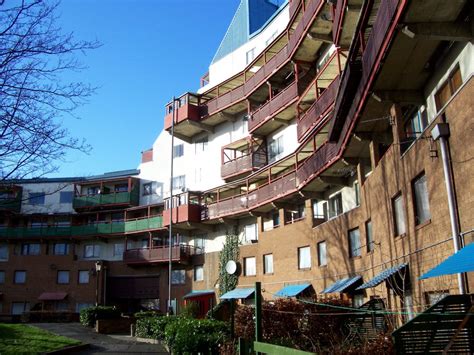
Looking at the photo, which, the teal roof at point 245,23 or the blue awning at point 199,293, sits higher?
the teal roof at point 245,23

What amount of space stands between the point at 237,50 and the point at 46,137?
39.4 meters

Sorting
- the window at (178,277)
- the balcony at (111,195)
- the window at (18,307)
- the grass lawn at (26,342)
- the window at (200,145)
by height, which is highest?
the window at (200,145)

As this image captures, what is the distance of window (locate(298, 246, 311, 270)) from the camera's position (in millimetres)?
30984

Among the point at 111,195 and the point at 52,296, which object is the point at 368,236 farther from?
the point at 52,296

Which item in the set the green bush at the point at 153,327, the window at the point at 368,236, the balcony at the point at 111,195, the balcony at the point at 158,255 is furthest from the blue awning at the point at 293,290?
the balcony at the point at 111,195

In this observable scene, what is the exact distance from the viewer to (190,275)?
1837 inches

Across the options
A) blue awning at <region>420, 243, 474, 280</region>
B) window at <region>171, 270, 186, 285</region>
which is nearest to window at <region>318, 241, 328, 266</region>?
blue awning at <region>420, 243, 474, 280</region>

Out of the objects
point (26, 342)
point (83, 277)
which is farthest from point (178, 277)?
point (26, 342)

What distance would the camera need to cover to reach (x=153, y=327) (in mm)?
26094

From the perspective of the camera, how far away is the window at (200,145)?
48281mm

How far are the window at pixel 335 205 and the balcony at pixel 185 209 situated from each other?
16.6m

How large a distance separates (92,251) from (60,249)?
364 centimetres

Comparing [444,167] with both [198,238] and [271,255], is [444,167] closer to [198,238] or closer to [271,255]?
[271,255]

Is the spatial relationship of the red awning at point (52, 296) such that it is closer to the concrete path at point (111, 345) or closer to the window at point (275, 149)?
the concrete path at point (111, 345)
